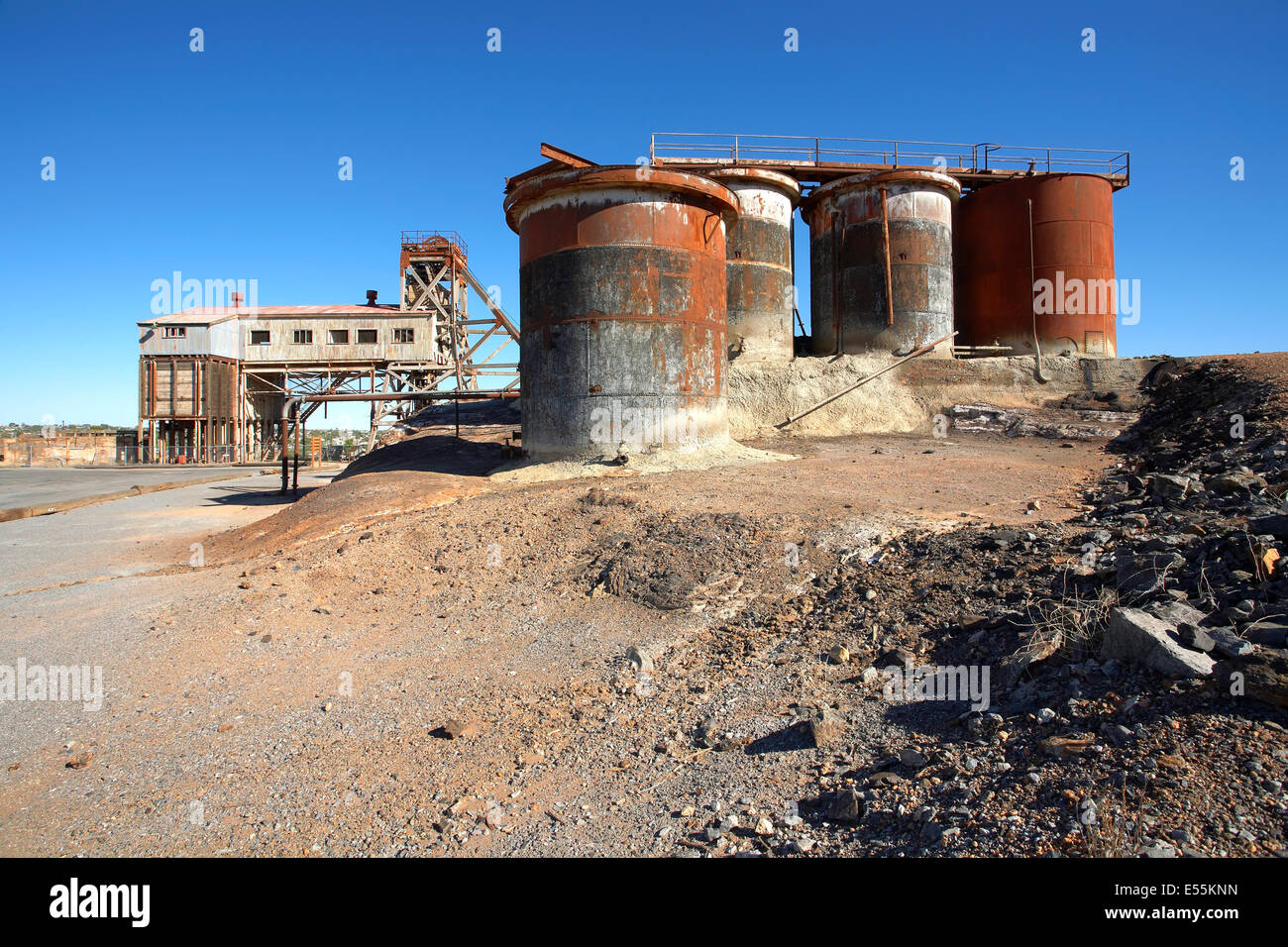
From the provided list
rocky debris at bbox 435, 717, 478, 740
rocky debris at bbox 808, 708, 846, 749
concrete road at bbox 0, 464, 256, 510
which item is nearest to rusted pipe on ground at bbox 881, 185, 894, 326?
rocky debris at bbox 808, 708, 846, 749

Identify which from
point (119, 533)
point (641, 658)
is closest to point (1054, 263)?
point (641, 658)

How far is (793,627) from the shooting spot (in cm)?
Answer: 580

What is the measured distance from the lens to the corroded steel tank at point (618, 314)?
38.3 feet

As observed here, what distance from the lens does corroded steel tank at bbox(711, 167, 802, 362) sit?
61.7ft

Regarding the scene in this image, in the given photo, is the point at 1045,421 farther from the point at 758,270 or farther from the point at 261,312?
the point at 261,312

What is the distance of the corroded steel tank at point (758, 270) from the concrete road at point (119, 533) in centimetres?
1233

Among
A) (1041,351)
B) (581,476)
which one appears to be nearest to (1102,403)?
(1041,351)

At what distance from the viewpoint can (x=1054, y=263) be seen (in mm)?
20484

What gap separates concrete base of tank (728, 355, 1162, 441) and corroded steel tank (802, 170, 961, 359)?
1357mm

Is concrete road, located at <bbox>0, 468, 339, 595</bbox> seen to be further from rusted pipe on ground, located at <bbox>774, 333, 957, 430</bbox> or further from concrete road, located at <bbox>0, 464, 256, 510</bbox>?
rusted pipe on ground, located at <bbox>774, 333, 957, 430</bbox>

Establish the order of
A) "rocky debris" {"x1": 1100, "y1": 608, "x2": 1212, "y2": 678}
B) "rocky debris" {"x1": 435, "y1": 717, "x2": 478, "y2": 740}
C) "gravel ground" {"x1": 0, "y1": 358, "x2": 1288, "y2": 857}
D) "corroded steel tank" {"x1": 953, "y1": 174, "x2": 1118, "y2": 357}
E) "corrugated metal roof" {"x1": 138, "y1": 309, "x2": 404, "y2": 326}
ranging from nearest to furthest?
1. "gravel ground" {"x1": 0, "y1": 358, "x2": 1288, "y2": 857}
2. "rocky debris" {"x1": 1100, "y1": 608, "x2": 1212, "y2": 678}
3. "rocky debris" {"x1": 435, "y1": 717, "x2": 478, "y2": 740}
4. "corroded steel tank" {"x1": 953, "y1": 174, "x2": 1118, "y2": 357}
5. "corrugated metal roof" {"x1": 138, "y1": 309, "x2": 404, "y2": 326}
